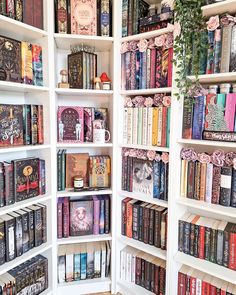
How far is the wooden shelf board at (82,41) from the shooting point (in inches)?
59.5

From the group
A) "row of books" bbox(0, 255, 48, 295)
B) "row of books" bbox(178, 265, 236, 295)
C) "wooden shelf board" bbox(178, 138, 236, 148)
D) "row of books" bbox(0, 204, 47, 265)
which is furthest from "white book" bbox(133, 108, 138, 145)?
"row of books" bbox(0, 255, 48, 295)

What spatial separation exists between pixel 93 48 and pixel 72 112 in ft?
1.60

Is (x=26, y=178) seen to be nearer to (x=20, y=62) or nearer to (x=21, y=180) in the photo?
(x=21, y=180)

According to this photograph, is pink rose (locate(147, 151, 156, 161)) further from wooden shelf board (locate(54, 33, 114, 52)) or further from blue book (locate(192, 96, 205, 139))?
wooden shelf board (locate(54, 33, 114, 52))

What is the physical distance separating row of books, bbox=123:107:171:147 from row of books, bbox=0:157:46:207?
0.60 m

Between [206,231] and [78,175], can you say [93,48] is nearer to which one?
[78,175]

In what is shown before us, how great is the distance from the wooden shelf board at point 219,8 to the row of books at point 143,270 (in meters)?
1.48

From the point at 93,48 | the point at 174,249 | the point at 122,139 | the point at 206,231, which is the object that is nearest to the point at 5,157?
the point at 122,139

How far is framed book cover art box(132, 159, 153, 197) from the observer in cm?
158

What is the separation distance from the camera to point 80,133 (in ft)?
5.45

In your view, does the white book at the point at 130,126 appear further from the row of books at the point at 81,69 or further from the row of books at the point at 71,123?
the row of books at the point at 81,69

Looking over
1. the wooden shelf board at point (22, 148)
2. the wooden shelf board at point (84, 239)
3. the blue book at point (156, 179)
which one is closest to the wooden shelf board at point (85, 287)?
the wooden shelf board at point (84, 239)

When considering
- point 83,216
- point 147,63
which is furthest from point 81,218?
point 147,63

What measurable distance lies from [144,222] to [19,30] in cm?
139
